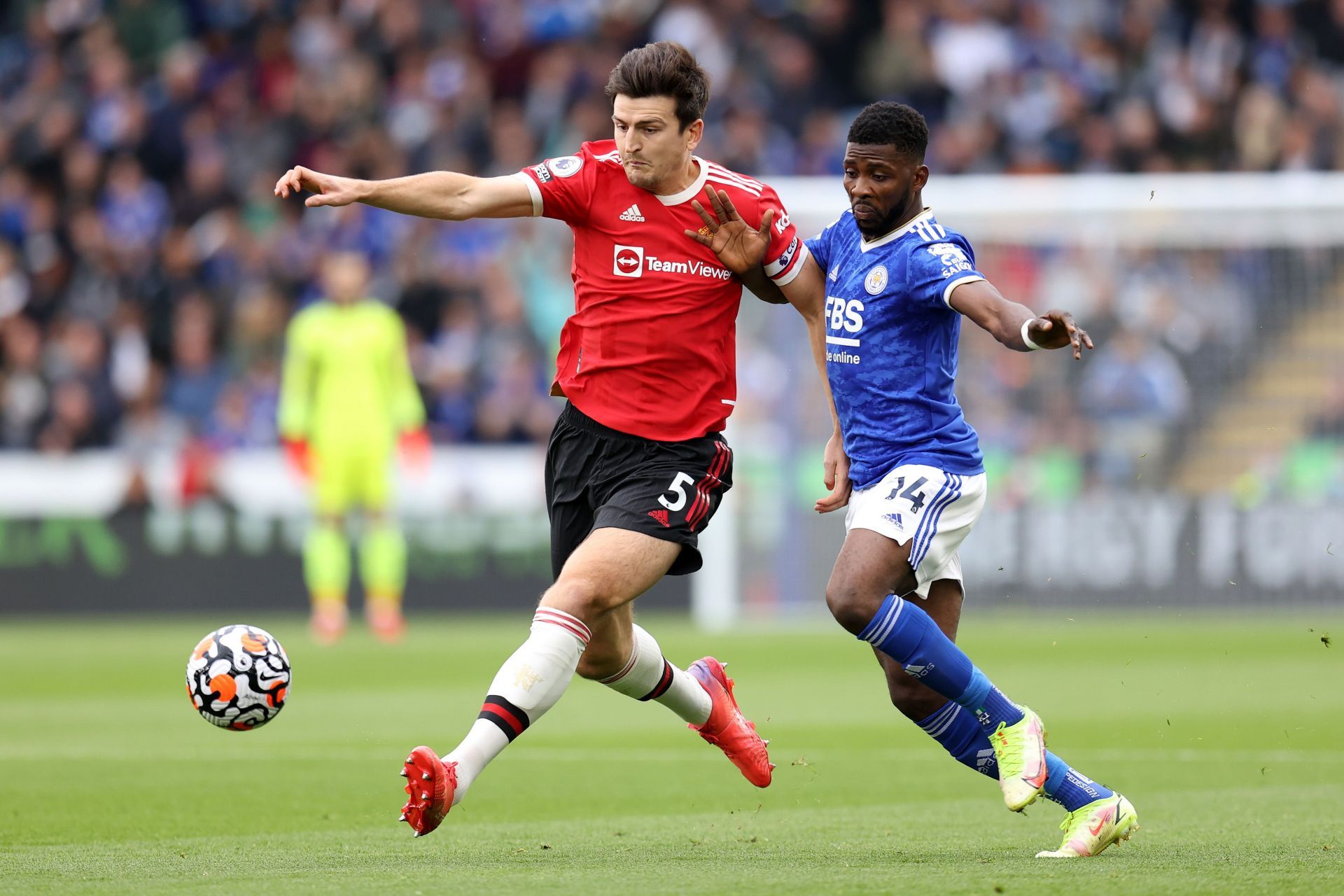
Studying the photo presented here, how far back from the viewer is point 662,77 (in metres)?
5.88

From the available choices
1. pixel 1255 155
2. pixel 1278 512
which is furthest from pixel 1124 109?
pixel 1278 512

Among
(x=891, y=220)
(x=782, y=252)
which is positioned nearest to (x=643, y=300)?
(x=782, y=252)

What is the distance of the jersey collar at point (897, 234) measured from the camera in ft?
19.3

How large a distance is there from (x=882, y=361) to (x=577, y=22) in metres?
16.2

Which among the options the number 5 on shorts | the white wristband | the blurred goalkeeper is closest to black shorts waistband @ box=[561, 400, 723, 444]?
the number 5 on shorts

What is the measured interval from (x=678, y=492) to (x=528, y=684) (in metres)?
0.83

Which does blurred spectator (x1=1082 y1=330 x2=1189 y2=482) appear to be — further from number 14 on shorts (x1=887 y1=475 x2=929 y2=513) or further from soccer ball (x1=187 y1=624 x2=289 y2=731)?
soccer ball (x1=187 y1=624 x2=289 y2=731)

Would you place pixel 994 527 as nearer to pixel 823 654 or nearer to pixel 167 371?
pixel 823 654

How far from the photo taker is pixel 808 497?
16.3 metres

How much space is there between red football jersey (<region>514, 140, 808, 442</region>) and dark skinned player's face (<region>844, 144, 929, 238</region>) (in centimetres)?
41

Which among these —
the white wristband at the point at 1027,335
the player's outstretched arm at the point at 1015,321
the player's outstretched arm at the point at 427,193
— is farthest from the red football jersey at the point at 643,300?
the white wristband at the point at 1027,335

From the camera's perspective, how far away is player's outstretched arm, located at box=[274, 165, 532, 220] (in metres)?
5.54

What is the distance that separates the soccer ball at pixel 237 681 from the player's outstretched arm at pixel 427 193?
1.47 meters

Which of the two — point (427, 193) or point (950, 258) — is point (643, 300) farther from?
point (950, 258)
